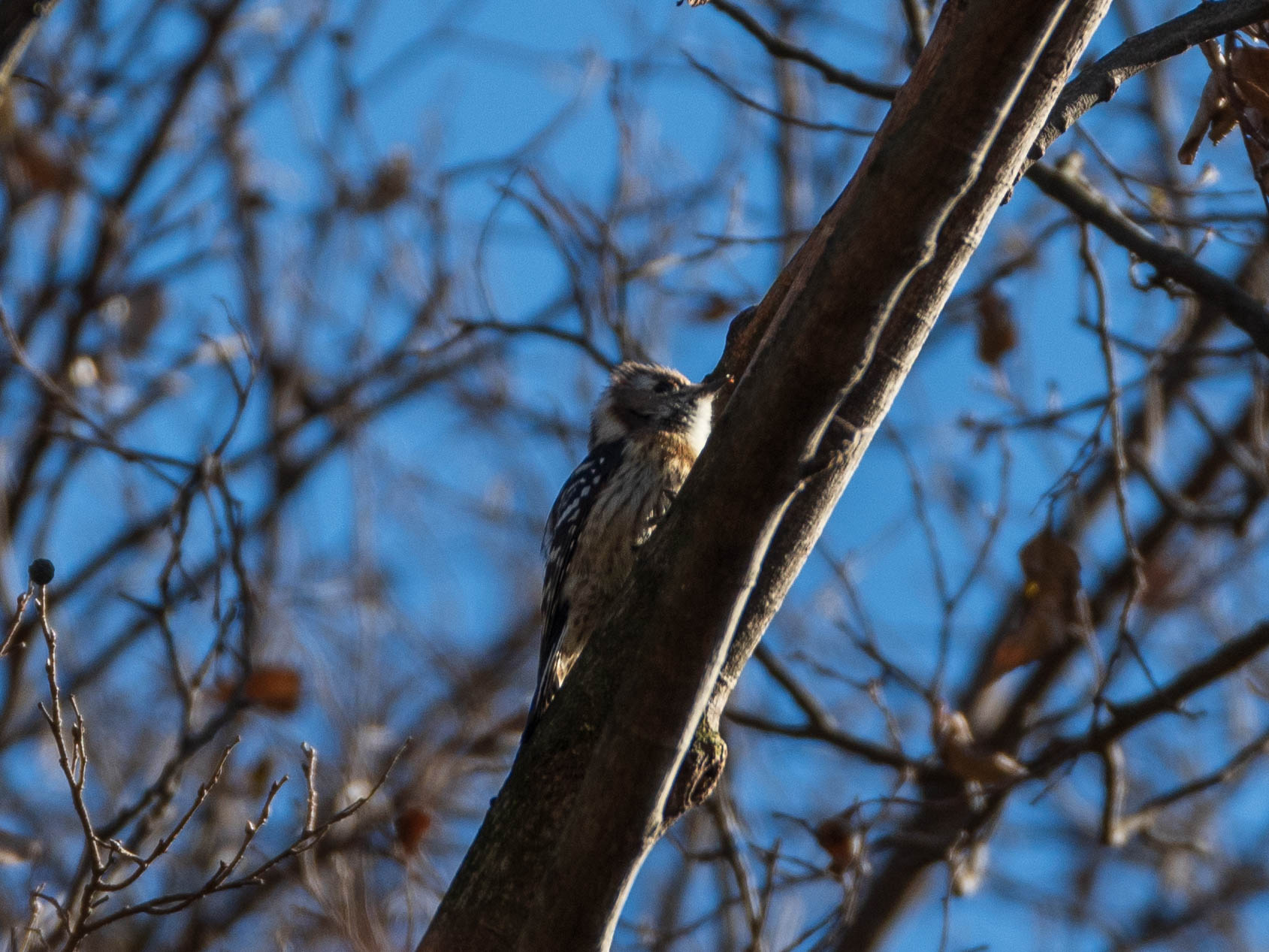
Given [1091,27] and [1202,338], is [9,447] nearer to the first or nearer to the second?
[1091,27]

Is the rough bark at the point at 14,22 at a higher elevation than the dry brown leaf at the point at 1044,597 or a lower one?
lower

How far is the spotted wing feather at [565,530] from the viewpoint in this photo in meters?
5.13

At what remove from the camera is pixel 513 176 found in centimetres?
504

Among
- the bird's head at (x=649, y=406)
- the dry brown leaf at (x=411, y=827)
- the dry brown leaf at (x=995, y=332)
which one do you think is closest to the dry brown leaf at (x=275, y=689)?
the dry brown leaf at (x=411, y=827)

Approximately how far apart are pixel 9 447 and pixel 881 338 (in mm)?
6405

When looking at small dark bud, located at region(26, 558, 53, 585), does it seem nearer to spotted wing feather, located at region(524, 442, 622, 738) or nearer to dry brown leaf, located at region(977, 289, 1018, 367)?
spotted wing feather, located at region(524, 442, 622, 738)

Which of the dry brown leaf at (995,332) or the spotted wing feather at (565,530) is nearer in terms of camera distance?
the dry brown leaf at (995,332)

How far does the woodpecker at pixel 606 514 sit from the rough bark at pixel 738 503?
1.97 meters

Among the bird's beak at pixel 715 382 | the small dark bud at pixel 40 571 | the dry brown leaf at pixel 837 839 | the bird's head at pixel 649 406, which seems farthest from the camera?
the bird's head at pixel 649 406

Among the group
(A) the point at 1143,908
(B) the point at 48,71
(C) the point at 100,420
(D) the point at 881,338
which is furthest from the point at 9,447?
(A) the point at 1143,908

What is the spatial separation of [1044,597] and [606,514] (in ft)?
5.68

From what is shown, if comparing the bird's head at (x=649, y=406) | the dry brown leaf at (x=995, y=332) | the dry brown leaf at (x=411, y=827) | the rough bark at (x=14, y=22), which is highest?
the dry brown leaf at (x=995, y=332)

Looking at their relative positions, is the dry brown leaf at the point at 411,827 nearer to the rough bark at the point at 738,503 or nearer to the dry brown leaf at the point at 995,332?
the rough bark at the point at 738,503

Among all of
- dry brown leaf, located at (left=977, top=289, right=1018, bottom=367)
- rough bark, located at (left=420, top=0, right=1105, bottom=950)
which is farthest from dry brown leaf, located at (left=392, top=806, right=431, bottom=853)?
dry brown leaf, located at (left=977, top=289, right=1018, bottom=367)
